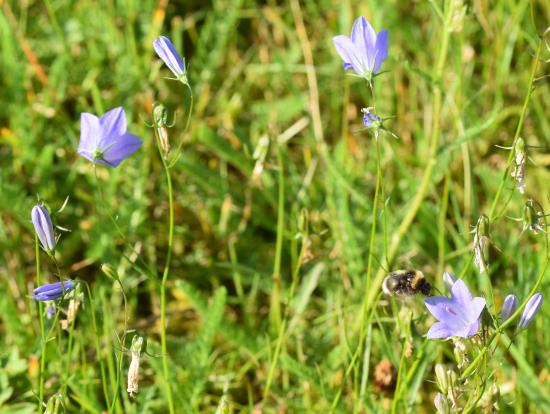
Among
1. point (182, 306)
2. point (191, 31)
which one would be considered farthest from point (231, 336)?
point (191, 31)

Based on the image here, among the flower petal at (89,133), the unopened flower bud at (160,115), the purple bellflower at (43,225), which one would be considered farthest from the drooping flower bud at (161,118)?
the purple bellflower at (43,225)

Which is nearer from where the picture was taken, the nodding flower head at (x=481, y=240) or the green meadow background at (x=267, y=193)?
the nodding flower head at (x=481, y=240)

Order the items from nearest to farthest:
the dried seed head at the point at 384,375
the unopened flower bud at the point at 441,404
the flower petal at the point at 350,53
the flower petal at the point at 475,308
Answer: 1. the flower petal at the point at 475,308
2. the unopened flower bud at the point at 441,404
3. the flower petal at the point at 350,53
4. the dried seed head at the point at 384,375

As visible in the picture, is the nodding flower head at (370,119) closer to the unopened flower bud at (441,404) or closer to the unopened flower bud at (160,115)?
the unopened flower bud at (160,115)

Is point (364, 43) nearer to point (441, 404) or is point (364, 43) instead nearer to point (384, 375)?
point (441, 404)

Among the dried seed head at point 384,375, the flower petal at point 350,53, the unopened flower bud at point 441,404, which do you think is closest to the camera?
the unopened flower bud at point 441,404

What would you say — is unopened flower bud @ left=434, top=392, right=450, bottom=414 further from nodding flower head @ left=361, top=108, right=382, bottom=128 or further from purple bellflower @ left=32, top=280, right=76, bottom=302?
purple bellflower @ left=32, top=280, right=76, bottom=302

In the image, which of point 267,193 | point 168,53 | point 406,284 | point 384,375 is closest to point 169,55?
point 168,53
